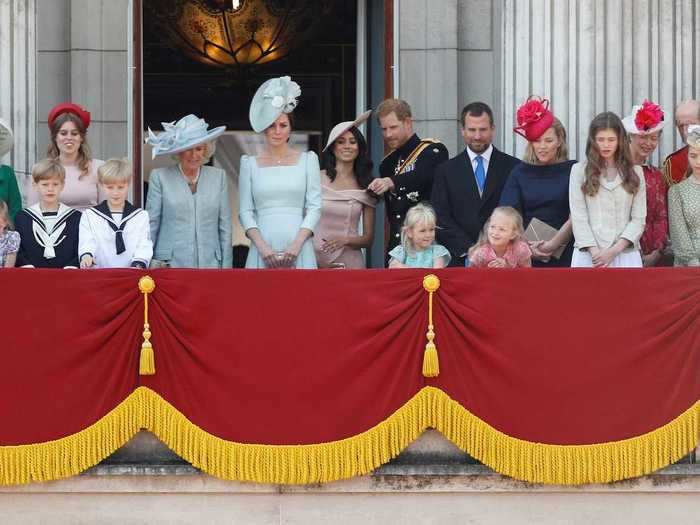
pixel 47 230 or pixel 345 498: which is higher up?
pixel 47 230

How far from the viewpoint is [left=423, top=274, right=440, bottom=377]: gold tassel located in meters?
11.4

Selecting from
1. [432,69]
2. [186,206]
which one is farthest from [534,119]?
[186,206]

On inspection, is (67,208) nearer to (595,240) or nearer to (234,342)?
(234,342)

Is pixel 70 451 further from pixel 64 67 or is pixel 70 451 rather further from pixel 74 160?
pixel 64 67

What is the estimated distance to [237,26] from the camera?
18.8m

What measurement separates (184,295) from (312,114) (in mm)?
7932

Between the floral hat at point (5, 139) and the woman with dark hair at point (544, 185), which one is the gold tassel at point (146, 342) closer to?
the floral hat at point (5, 139)

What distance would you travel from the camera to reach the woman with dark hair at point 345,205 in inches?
516

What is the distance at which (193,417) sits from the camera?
1151 centimetres

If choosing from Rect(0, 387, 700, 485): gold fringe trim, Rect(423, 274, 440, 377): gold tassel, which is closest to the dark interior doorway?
Rect(423, 274, 440, 377): gold tassel

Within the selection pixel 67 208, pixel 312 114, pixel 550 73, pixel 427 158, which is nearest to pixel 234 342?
pixel 67 208

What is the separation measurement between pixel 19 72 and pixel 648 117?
187 inches

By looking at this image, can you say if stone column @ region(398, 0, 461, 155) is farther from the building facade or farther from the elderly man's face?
the elderly man's face

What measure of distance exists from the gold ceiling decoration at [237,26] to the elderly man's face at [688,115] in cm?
596
